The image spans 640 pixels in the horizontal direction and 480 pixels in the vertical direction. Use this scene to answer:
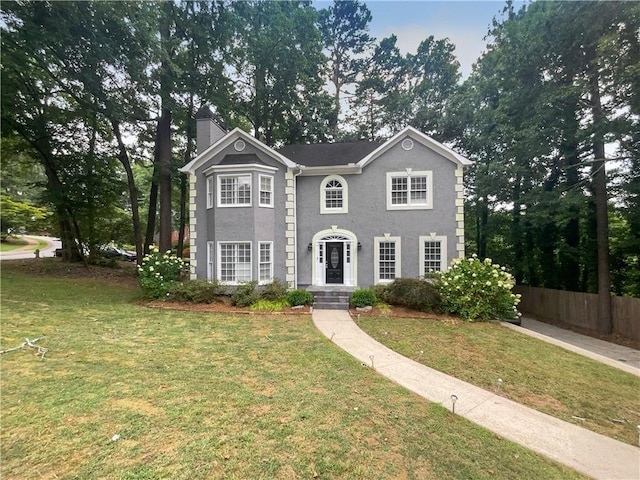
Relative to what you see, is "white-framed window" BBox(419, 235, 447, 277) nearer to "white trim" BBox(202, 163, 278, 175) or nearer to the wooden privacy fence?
the wooden privacy fence

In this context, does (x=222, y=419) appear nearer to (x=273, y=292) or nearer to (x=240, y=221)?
(x=273, y=292)

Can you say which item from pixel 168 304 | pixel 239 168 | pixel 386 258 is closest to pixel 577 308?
pixel 386 258

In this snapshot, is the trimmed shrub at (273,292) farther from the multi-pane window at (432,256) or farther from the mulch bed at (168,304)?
the multi-pane window at (432,256)

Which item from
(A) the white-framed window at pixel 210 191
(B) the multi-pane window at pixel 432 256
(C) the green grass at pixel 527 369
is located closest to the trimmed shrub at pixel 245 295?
(A) the white-framed window at pixel 210 191

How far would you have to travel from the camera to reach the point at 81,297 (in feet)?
39.7

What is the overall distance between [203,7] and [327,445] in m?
21.3

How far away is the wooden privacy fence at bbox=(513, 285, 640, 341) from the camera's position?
38.8 ft

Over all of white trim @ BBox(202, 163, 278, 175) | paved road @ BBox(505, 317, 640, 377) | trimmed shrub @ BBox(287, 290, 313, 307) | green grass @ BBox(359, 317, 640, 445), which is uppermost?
white trim @ BBox(202, 163, 278, 175)

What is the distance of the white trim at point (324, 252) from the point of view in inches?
545

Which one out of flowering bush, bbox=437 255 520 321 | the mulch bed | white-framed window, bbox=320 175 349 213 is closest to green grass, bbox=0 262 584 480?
the mulch bed

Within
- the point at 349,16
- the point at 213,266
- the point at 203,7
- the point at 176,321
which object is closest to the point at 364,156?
the point at 213,266

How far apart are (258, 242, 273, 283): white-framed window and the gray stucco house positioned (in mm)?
47

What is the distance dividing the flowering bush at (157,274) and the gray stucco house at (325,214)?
4.51 ft

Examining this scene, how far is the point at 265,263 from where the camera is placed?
1347 centimetres
